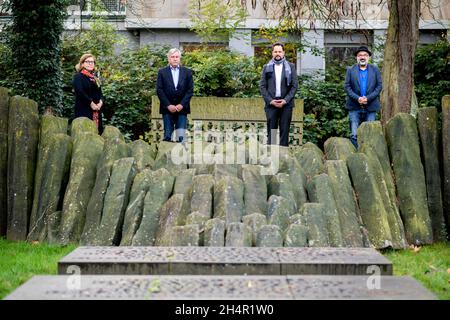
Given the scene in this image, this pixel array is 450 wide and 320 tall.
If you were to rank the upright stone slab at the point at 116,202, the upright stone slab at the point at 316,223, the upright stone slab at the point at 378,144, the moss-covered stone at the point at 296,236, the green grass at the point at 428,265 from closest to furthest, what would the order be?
1. the green grass at the point at 428,265
2. the moss-covered stone at the point at 296,236
3. the upright stone slab at the point at 316,223
4. the upright stone slab at the point at 116,202
5. the upright stone slab at the point at 378,144

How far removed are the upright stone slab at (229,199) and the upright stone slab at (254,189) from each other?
3.1 inches

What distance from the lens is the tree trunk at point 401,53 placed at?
45.7 feet

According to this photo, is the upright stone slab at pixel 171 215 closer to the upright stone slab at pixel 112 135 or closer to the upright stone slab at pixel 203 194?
the upright stone slab at pixel 203 194

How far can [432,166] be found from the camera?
32.7 ft

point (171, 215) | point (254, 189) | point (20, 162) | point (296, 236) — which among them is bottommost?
point (296, 236)

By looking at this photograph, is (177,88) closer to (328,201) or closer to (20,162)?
(20,162)

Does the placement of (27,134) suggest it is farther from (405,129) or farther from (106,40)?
(106,40)

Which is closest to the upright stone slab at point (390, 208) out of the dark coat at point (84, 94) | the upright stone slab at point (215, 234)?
the upright stone slab at point (215, 234)

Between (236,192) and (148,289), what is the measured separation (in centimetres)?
439

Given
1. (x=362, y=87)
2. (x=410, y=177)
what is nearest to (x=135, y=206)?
(x=410, y=177)

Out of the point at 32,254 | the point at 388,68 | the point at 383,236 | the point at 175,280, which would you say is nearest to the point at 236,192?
the point at 383,236

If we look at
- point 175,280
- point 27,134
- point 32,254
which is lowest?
point 32,254

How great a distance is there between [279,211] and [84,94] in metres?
5.45
